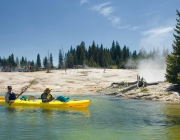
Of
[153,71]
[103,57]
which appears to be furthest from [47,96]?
[103,57]

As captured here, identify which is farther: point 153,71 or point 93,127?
point 153,71

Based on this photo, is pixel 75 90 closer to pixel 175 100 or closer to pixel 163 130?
pixel 175 100

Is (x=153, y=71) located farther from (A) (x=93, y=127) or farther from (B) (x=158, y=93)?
(A) (x=93, y=127)

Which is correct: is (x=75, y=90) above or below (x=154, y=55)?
below

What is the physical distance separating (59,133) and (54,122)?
262cm

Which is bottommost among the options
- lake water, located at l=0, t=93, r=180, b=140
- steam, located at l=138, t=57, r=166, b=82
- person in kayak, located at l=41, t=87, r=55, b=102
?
lake water, located at l=0, t=93, r=180, b=140

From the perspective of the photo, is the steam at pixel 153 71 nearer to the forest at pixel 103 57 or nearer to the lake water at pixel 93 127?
the forest at pixel 103 57

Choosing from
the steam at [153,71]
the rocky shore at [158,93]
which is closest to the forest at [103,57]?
the steam at [153,71]

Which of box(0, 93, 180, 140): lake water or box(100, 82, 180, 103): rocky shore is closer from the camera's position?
box(0, 93, 180, 140): lake water

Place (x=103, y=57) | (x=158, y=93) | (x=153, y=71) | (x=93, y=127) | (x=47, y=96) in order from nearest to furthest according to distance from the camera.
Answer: (x=93, y=127)
(x=47, y=96)
(x=158, y=93)
(x=153, y=71)
(x=103, y=57)

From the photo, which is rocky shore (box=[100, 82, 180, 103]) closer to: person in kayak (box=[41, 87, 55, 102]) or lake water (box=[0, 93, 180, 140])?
lake water (box=[0, 93, 180, 140])

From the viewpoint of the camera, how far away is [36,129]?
1216 centimetres

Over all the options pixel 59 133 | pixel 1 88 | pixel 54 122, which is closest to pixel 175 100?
pixel 54 122

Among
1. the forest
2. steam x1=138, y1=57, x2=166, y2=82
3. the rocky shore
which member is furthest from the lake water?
the forest
